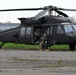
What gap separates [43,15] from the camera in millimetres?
26656

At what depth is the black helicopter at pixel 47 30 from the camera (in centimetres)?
2617

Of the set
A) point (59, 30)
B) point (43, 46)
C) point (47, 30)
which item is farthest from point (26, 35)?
point (59, 30)

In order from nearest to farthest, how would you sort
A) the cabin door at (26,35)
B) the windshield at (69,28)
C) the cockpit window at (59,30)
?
the windshield at (69,28), the cockpit window at (59,30), the cabin door at (26,35)

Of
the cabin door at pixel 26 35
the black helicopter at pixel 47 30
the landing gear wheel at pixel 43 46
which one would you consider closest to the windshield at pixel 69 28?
the black helicopter at pixel 47 30

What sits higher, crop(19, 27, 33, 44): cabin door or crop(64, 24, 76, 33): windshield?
crop(64, 24, 76, 33): windshield

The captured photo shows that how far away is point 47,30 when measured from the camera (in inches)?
1073

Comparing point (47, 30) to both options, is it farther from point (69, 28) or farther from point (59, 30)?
point (69, 28)

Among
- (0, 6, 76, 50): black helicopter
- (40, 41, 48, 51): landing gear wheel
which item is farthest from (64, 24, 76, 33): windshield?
(40, 41, 48, 51): landing gear wheel

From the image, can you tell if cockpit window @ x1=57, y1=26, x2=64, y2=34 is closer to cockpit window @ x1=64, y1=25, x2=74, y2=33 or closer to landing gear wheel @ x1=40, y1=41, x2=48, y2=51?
cockpit window @ x1=64, y1=25, x2=74, y2=33

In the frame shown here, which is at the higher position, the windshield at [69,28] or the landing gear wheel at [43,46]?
the windshield at [69,28]

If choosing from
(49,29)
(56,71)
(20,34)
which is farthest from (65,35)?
(56,71)

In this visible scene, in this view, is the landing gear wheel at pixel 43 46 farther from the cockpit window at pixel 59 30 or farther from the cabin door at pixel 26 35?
the cabin door at pixel 26 35

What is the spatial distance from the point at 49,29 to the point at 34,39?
5.26 ft

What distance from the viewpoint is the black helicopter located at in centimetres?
2617
